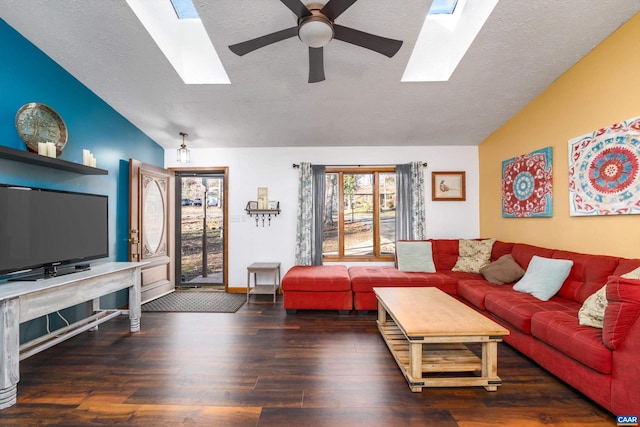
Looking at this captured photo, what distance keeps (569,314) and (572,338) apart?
1.44ft

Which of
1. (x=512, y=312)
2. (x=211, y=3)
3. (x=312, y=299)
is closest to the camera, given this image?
(x=211, y=3)

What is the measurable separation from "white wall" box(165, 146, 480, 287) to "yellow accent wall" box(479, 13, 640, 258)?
1.84 ft

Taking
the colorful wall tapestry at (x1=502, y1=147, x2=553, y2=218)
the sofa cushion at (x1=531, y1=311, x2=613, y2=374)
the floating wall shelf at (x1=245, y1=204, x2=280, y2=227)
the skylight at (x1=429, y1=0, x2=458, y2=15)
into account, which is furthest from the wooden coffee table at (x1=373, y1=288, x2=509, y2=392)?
the skylight at (x1=429, y1=0, x2=458, y2=15)

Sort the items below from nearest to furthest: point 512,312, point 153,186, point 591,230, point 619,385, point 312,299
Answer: point 619,385, point 512,312, point 591,230, point 312,299, point 153,186

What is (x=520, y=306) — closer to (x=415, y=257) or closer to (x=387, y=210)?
(x=415, y=257)

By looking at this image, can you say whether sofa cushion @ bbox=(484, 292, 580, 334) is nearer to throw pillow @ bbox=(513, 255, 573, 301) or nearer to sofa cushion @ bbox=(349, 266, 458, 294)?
throw pillow @ bbox=(513, 255, 573, 301)

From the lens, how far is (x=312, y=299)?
3.52 meters

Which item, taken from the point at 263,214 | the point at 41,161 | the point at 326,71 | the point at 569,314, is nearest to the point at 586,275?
the point at 569,314

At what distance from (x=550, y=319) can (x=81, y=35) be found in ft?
15.1

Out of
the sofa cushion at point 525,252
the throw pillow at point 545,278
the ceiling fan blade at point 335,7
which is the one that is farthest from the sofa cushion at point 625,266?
the ceiling fan blade at point 335,7

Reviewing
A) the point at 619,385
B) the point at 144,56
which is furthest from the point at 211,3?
the point at 619,385

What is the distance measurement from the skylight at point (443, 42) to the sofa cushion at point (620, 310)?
2264 millimetres

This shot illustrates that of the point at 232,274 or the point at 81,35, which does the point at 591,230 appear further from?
the point at 81,35

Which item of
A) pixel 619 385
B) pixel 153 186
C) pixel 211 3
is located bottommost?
pixel 619 385
